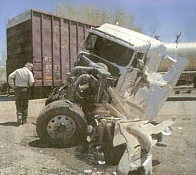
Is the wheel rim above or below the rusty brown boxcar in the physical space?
below

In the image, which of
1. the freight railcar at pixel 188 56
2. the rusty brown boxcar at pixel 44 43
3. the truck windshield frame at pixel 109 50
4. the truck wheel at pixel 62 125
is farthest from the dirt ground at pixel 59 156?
the freight railcar at pixel 188 56

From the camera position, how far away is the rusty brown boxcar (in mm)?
7945

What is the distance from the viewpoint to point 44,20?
8047 mm

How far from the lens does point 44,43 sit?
8148mm

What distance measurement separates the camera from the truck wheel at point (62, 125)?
3.52 metres

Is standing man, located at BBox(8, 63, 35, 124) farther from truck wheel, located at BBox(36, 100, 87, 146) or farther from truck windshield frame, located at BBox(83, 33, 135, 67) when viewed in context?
truck wheel, located at BBox(36, 100, 87, 146)

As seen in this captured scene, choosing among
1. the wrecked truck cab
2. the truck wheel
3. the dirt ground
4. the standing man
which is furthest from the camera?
the standing man

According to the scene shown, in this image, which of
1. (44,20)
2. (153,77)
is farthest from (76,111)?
(44,20)

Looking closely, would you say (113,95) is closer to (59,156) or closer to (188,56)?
(59,156)

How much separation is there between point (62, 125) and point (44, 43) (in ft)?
16.5

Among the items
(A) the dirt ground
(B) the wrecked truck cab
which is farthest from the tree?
(A) the dirt ground

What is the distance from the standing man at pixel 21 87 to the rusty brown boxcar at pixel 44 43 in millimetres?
2905

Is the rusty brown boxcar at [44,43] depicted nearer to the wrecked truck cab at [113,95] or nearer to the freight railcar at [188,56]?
the freight railcar at [188,56]

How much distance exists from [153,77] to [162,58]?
2.11 ft
